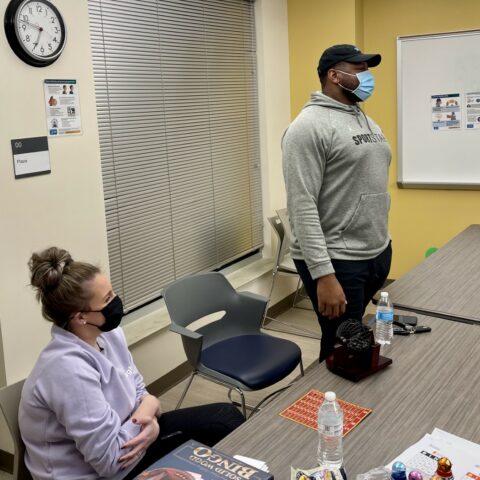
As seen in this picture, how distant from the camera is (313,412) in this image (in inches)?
63.9

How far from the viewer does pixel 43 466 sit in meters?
1.62

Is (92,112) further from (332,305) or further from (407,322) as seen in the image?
(407,322)

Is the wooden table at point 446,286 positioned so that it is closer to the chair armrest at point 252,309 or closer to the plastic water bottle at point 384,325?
the plastic water bottle at point 384,325

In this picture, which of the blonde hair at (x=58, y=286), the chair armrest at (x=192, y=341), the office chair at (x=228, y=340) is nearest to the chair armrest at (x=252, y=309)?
the office chair at (x=228, y=340)

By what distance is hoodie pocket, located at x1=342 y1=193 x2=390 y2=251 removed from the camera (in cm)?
226

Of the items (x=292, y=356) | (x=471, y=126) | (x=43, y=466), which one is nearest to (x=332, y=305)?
(x=292, y=356)

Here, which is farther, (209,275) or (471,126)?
(471,126)

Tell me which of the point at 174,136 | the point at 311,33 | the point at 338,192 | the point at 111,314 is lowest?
the point at 111,314

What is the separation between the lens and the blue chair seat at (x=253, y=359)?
2471 millimetres

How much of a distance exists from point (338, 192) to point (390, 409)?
0.91 m

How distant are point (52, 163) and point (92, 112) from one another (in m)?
0.35

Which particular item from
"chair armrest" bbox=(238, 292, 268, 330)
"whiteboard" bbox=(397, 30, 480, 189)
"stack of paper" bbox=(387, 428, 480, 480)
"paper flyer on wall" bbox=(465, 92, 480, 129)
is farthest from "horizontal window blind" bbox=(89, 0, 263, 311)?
"stack of paper" bbox=(387, 428, 480, 480)

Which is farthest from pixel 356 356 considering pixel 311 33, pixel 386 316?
pixel 311 33

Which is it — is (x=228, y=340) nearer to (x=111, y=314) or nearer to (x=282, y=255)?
(x=111, y=314)
